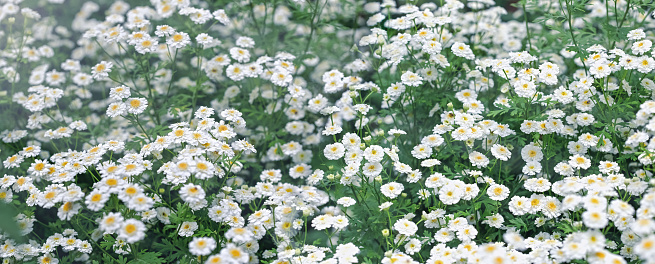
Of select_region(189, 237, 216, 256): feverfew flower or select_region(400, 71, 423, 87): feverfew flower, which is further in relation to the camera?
select_region(400, 71, 423, 87): feverfew flower

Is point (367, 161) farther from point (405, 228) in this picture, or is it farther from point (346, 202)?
point (405, 228)

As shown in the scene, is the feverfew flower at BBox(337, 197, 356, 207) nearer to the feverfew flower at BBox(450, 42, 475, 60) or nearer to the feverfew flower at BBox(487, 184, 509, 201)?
the feverfew flower at BBox(487, 184, 509, 201)

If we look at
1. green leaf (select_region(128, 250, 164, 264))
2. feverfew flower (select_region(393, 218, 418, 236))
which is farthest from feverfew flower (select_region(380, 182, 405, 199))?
green leaf (select_region(128, 250, 164, 264))

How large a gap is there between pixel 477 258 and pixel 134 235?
1.34m

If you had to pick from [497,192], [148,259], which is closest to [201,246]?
[148,259]

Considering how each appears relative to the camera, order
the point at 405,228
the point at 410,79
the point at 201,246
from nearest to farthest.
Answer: the point at 201,246 < the point at 405,228 < the point at 410,79

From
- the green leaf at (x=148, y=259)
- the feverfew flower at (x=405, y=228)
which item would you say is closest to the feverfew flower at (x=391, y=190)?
the feverfew flower at (x=405, y=228)

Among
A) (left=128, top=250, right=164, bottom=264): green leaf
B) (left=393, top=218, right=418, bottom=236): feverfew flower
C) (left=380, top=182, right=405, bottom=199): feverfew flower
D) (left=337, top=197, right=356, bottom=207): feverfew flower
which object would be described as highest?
(left=380, top=182, right=405, bottom=199): feverfew flower

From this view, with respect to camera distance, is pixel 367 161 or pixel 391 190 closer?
pixel 391 190

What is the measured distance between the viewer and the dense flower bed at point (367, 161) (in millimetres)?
2305

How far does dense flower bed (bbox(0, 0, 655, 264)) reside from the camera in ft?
7.56

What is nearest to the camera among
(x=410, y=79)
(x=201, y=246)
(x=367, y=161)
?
(x=201, y=246)

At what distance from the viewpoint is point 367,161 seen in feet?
9.36

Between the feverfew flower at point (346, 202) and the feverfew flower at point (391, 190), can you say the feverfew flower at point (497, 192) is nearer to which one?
the feverfew flower at point (391, 190)
